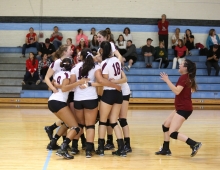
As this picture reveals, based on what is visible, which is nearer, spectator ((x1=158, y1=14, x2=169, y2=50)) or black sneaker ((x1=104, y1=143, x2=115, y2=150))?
black sneaker ((x1=104, y1=143, x2=115, y2=150))

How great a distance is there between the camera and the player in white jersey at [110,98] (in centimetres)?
682

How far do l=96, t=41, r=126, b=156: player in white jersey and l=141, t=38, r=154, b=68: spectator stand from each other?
9341 mm

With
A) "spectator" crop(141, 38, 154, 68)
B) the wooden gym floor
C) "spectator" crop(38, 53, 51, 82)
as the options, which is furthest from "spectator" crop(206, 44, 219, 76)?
"spectator" crop(38, 53, 51, 82)

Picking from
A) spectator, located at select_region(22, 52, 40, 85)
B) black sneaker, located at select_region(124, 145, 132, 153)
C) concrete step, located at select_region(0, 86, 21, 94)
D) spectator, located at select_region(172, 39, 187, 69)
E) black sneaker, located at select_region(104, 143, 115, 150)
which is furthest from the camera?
spectator, located at select_region(172, 39, 187, 69)

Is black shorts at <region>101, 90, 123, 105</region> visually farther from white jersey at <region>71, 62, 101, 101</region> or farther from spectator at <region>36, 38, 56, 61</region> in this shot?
spectator at <region>36, 38, 56, 61</region>

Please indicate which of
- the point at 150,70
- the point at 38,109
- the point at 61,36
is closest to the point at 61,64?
the point at 38,109

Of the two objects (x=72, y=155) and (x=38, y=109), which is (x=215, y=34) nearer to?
(x=38, y=109)

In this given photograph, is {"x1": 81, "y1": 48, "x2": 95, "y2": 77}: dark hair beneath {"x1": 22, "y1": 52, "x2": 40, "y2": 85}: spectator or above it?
above

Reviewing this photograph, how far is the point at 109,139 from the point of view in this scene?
7.60 m

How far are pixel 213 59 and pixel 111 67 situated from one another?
10.0 metres

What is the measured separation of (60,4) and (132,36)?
340cm

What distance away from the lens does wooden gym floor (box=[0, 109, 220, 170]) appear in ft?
20.9

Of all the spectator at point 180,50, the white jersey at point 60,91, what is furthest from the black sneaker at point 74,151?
the spectator at point 180,50

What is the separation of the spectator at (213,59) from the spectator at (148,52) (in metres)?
2.25
